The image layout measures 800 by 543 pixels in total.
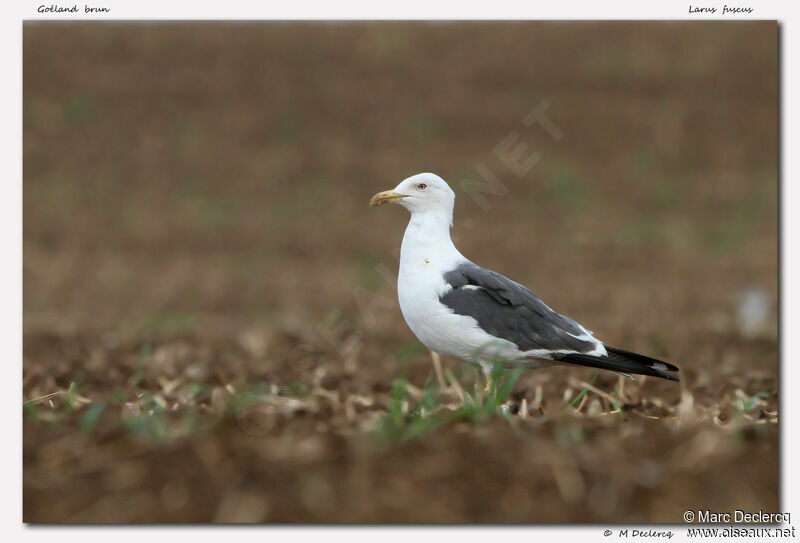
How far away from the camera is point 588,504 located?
4.46 metres

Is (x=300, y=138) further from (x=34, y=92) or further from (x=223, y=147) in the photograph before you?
(x=34, y=92)

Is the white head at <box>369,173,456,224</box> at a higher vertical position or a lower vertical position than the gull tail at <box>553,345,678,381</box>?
higher

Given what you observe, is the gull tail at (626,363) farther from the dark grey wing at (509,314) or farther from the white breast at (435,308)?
the white breast at (435,308)

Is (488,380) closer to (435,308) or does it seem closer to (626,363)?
(435,308)

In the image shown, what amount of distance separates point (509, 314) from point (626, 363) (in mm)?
770

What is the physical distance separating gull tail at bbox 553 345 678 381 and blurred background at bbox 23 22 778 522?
0.30m

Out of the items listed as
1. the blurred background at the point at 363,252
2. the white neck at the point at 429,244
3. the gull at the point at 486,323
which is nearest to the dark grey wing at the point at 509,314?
the gull at the point at 486,323

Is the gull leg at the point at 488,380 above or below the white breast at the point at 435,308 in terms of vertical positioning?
below

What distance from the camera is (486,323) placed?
626cm

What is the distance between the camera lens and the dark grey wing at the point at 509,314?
6.27 m

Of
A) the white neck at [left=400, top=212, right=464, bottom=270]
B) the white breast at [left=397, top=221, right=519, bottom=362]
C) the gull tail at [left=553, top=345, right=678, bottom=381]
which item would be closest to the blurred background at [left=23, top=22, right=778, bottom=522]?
the gull tail at [left=553, top=345, right=678, bottom=381]

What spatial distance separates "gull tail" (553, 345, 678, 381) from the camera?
20.1ft

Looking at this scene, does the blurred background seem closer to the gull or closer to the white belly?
the gull

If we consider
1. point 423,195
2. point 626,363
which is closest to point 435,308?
point 423,195
